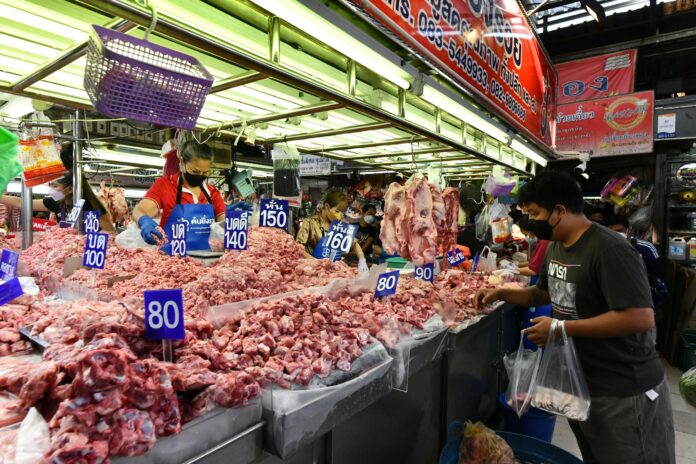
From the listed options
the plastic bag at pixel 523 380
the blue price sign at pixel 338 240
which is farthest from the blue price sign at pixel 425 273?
the plastic bag at pixel 523 380

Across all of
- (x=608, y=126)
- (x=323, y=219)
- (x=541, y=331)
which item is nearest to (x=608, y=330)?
(x=541, y=331)

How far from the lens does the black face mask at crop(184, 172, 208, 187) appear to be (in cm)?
414

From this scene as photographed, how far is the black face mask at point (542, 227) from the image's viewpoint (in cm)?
276

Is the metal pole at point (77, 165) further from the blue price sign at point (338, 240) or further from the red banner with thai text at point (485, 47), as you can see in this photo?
the red banner with thai text at point (485, 47)

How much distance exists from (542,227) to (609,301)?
64 centimetres

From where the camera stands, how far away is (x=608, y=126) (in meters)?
8.16

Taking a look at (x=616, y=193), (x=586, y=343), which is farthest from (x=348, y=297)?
(x=616, y=193)

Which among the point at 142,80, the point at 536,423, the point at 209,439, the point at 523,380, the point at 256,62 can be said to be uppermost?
the point at 256,62

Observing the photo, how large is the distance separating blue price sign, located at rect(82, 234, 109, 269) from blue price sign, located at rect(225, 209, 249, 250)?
0.89 m

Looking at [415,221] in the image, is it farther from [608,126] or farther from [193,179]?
[608,126]

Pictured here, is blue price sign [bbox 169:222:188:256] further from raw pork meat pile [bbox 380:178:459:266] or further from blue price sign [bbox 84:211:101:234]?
raw pork meat pile [bbox 380:178:459:266]

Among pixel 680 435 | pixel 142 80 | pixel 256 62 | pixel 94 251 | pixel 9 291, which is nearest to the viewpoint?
Result: pixel 142 80

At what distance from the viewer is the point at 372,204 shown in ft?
31.3

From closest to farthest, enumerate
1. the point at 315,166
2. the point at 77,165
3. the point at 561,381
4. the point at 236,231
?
the point at 561,381, the point at 236,231, the point at 77,165, the point at 315,166
